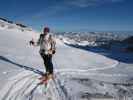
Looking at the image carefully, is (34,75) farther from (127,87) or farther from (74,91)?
(127,87)

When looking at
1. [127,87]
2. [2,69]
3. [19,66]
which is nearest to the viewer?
[127,87]

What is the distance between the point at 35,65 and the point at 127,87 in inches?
221

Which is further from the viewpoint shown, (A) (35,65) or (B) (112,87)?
(A) (35,65)

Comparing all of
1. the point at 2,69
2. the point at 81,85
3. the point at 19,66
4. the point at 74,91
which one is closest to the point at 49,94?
the point at 74,91

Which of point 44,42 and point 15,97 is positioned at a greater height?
point 44,42

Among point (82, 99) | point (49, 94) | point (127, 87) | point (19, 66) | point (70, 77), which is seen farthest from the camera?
point (19, 66)

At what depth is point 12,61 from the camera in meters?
13.6

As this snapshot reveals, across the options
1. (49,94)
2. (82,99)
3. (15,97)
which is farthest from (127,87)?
(15,97)

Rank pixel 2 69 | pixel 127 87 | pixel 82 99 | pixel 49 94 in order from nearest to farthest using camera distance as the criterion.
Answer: pixel 82 99
pixel 49 94
pixel 127 87
pixel 2 69

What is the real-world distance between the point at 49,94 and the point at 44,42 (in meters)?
3.27

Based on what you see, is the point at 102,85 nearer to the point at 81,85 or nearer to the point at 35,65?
the point at 81,85

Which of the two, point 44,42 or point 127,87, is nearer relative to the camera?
point 127,87

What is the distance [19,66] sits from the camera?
Answer: 484 inches

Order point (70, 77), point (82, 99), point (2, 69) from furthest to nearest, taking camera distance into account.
Result: point (2, 69) < point (70, 77) < point (82, 99)
